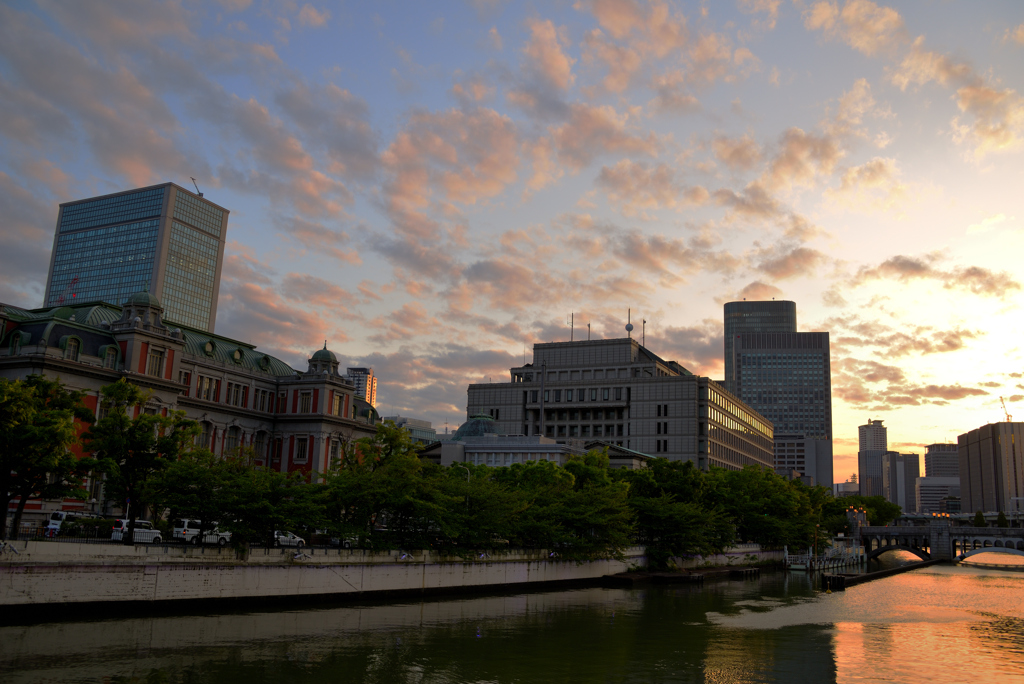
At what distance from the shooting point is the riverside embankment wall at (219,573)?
150ft

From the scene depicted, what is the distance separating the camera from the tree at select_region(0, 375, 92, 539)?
51.4m

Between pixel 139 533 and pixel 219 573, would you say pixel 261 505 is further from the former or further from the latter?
pixel 139 533

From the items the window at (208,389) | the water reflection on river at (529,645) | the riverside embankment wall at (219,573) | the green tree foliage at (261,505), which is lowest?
the water reflection on river at (529,645)

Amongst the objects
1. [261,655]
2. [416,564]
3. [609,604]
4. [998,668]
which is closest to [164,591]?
[261,655]

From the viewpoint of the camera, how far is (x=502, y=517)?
246 ft

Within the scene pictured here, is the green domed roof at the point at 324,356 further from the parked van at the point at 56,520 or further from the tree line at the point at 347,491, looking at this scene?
the parked van at the point at 56,520

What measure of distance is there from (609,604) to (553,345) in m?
121

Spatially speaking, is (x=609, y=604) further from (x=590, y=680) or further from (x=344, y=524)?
(x=590, y=680)

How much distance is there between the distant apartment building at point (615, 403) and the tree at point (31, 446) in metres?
119

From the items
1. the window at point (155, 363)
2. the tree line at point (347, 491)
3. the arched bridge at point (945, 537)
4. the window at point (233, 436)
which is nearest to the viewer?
the tree line at point (347, 491)

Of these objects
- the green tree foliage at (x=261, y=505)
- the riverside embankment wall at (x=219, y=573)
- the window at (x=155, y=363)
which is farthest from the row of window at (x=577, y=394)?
the green tree foliage at (x=261, y=505)

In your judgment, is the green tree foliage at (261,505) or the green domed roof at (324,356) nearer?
the green tree foliage at (261,505)

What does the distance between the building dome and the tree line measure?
41.9m

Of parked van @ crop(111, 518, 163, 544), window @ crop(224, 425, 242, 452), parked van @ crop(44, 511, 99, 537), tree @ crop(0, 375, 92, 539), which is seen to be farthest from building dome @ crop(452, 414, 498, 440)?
tree @ crop(0, 375, 92, 539)
